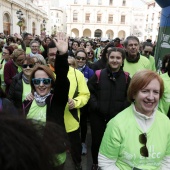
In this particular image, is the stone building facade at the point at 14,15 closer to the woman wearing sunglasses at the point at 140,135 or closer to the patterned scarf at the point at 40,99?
the patterned scarf at the point at 40,99

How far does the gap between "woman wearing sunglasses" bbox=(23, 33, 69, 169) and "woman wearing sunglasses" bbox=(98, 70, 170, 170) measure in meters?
0.53

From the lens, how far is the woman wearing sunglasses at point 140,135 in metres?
1.70

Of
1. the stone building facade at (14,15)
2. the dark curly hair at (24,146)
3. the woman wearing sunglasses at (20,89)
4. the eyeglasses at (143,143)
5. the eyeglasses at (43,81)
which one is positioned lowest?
the eyeglasses at (143,143)

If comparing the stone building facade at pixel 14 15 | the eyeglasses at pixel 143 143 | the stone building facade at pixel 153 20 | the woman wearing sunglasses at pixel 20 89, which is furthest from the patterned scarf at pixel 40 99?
the stone building facade at pixel 153 20

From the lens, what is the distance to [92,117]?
9.64 ft

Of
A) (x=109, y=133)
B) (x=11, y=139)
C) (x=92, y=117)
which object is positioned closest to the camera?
(x=11, y=139)

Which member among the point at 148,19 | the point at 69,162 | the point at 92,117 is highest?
the point at 148,19

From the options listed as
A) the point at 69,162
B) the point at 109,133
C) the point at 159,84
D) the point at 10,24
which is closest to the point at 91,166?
the point at 109,133

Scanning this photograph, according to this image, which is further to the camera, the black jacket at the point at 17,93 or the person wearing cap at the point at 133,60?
the person wearing cap at the point at 133,60

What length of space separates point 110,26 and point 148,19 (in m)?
15.5

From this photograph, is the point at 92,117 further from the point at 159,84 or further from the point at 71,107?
the point at 159,84

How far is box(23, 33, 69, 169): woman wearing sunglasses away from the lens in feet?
6.14

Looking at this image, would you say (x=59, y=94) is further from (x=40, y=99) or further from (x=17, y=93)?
(x=17, y=93)

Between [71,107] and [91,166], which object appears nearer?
[71,107]
